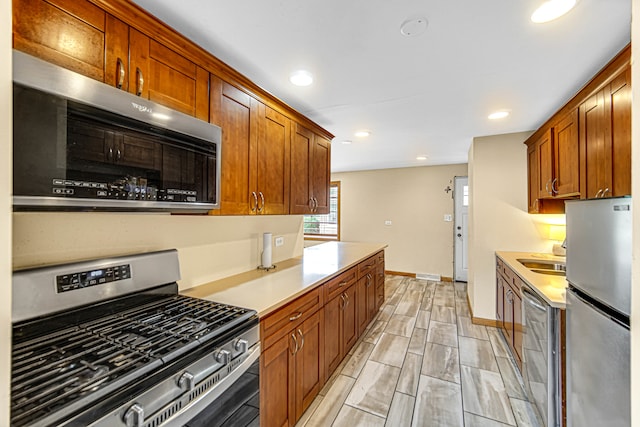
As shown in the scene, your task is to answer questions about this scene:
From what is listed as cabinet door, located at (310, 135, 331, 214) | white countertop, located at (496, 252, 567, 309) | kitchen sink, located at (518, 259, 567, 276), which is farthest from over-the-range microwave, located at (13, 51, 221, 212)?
kitchen sink, located at (518, 259, 567, 276)

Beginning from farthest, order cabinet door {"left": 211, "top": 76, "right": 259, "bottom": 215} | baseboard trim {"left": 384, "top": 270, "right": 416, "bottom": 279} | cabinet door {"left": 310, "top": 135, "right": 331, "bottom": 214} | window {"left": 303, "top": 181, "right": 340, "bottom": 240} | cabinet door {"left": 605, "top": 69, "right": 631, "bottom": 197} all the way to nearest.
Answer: window {"left": 303, "top": 181, "right": 340, "bottom": 240} < baseboard trim {"left": 384, "top": 270, "right": 416, "bottom": 279} < cabinet door {"left": 310, "top": 135, "right": 331, "bottom": 214} < cabinet door {"left": 211, "top": 76, "right": 259, "bottom": 215} < cabinet door {"left": 605, "top": 69, "right": 631, "bottom": 197}

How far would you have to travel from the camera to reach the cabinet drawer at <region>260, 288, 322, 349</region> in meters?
1.41

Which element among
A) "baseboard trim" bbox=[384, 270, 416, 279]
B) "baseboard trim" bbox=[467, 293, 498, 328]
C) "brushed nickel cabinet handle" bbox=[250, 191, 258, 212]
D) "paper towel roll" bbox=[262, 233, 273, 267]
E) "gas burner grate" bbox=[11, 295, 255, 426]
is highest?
"brushed nickel cabinet handle" bbox=[250, 191, 258, 212]

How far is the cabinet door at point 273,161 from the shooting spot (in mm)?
1983

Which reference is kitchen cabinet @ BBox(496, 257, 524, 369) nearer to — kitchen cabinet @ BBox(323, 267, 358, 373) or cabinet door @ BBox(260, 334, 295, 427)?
kitchen cabinet @ BBox(323, 267, 358, 373)

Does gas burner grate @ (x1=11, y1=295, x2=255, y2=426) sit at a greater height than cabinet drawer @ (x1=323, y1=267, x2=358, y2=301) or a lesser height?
greater

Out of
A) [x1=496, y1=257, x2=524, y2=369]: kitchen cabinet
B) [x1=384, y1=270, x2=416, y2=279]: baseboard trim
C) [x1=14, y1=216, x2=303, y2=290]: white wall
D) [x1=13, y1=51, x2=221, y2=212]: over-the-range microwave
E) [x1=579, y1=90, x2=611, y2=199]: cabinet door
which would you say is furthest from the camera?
[x1=384, y1=270, x2=416, y2=279]: baseboard trim

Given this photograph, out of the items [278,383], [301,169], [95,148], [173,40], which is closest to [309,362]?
[278,383]

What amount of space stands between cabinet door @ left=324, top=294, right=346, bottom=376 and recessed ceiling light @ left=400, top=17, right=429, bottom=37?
6.07ft

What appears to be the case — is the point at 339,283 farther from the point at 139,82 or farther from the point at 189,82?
the point at 139,82

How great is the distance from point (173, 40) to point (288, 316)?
1581 millimetres

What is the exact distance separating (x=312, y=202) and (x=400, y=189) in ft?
11.7

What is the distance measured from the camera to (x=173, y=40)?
1345 millimetres

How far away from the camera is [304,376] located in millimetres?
1791
